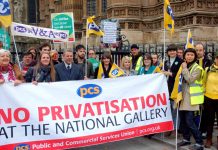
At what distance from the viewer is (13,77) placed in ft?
18.4

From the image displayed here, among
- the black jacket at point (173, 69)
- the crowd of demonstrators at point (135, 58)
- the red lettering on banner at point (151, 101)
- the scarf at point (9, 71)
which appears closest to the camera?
the scarf at point (9, 71)

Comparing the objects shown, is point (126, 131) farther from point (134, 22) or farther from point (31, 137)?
point (134, 22)

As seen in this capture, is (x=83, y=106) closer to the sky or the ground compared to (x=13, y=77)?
closer to the ground

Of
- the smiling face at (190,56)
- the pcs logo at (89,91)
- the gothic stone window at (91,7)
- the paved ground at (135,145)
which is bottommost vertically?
the paved ground at (135,145)

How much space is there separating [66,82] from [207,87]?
2.50 meters

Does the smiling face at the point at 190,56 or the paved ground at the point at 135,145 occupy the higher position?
the smiling face at the point at 190,56

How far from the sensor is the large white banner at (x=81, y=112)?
5.38m

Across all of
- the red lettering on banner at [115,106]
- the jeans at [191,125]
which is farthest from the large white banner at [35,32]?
the jeans at [191,125]

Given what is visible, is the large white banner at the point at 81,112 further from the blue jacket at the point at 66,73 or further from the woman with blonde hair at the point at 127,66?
the woman with blonde hair at the point at 127,66

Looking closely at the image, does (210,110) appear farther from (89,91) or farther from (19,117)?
(19,117)

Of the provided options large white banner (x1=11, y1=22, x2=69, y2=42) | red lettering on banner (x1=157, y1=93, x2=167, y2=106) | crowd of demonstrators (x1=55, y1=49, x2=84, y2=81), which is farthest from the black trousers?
large white banner (x1=11, y1=22, x2=69, y2=42)

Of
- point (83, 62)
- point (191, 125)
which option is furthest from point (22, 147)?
point (191, 125)

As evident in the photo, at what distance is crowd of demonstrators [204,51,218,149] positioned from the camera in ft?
20.0

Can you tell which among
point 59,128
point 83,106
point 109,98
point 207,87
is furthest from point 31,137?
point 207,87
